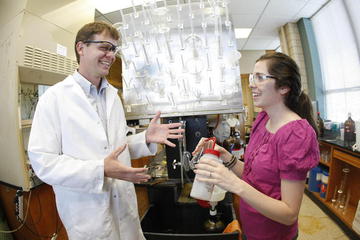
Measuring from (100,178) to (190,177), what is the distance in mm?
1036

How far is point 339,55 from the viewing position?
2.69m

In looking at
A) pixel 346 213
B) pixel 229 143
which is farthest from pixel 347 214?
pixel 229 143

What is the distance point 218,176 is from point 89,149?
584mm

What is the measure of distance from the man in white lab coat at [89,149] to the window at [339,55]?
298 cm

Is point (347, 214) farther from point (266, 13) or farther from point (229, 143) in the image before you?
point (266, 13)

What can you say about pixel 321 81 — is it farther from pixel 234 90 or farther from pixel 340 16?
pixel 234 90

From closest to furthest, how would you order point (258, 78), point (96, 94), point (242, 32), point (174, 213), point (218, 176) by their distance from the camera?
point (218, 176) → point (258, 78) → point (96, 94) → point (174, 213) → point (242, 32)

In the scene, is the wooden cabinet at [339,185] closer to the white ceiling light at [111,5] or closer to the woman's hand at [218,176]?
the woman's hand at [218,176]

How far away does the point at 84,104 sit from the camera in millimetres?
840

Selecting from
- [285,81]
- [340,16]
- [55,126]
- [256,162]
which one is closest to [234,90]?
[285,81]

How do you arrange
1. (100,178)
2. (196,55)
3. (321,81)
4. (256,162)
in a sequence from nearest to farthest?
1. (100,178)
2. (256,162)
3. (196,55)
4. (321,81)

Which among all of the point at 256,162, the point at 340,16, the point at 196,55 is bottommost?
the point at 256,162

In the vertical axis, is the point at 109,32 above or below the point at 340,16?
below

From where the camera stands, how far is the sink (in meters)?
1.39
